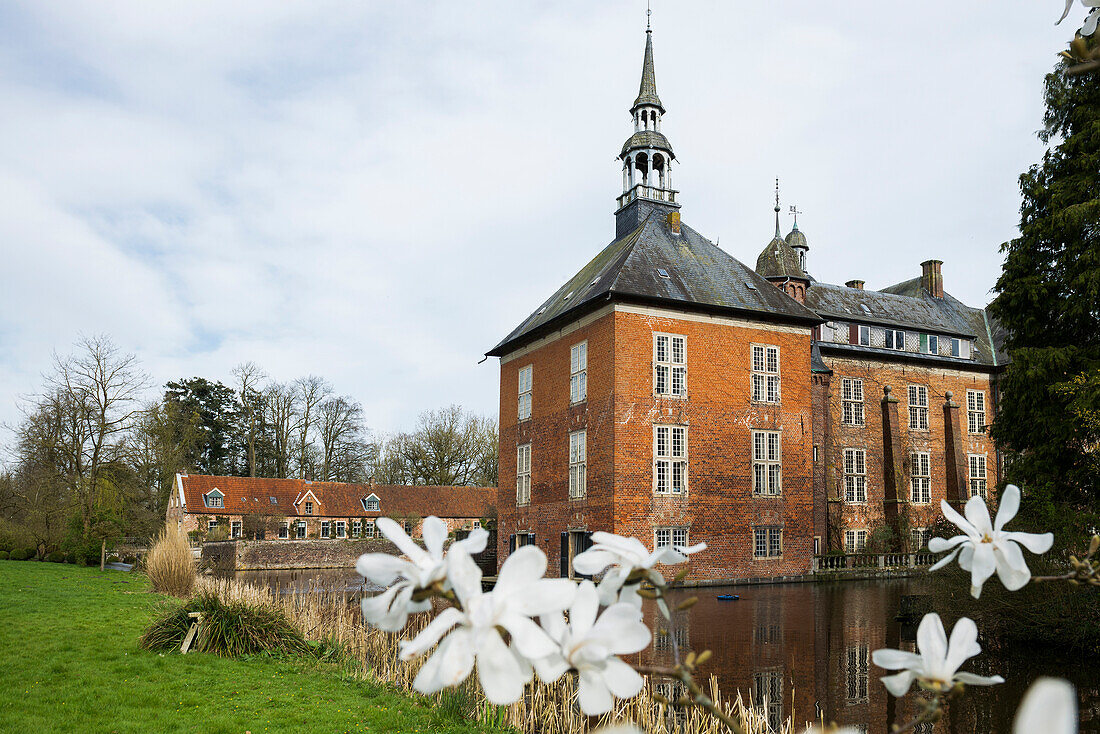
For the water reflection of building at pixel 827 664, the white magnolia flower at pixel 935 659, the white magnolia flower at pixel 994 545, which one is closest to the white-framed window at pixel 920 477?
the water reflection of building at pixel 827 664

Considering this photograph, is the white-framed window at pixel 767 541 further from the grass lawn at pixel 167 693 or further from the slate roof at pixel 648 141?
the grass lawn at pixel 167 693

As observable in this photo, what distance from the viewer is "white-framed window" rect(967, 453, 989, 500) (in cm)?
4259

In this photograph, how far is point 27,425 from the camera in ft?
140

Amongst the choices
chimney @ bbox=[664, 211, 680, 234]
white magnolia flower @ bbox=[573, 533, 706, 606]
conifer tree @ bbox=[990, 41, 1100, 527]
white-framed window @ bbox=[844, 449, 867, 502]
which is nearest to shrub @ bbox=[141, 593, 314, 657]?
white magnolia flower @ bbox=[573, 533, 706, 606]

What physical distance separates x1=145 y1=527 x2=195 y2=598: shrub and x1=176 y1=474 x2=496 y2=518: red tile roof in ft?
102

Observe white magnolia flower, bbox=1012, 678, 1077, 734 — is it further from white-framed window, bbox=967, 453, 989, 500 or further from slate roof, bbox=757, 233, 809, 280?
white-framed window, bbox=967, 453, 989, 500

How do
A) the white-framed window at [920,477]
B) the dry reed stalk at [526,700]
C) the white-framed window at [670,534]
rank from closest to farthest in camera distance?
the dry reed stalk at [526,700] → the white-framed window at [670,534] → the white-framed window at [920,477]

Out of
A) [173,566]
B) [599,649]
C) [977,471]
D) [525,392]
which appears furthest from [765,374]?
[599,649]

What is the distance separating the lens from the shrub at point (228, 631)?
1309 cm

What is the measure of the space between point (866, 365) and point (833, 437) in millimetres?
4320

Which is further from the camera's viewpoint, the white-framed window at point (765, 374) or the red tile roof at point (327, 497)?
the red tile roof at point (327, 497)

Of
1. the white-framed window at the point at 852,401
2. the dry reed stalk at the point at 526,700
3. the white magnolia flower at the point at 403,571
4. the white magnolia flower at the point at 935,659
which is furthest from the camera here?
the white-framed window at the point at 852,401

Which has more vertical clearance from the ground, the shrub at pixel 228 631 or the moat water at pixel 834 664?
the shrub at pixel 228 631

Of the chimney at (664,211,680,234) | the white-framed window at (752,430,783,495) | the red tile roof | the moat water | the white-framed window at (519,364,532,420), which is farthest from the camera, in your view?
the red tile roof
